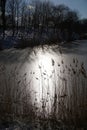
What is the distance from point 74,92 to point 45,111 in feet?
1.76

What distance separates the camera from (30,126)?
415 centimetres

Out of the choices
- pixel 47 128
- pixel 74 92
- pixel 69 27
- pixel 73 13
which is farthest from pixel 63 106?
pixel 73 13

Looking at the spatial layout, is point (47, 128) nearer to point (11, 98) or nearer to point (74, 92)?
point (74, 92)

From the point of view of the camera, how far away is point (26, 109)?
511cm

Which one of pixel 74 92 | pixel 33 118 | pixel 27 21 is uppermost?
pixel 27 21

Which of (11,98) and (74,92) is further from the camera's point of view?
(11,98)

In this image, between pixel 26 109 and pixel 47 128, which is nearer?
pixel 47 128

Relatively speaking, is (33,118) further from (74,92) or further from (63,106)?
(74,92)

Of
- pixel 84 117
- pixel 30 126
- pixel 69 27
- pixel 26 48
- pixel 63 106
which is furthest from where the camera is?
pixel 69 27

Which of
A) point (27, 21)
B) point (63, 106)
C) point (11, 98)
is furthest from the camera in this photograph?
point (27, 21)

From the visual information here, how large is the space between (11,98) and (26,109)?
50 cm

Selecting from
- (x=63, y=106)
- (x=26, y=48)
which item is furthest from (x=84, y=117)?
(x=26, y=48)

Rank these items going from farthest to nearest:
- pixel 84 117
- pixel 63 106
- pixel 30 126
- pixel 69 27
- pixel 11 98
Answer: pixel 69 27, pixel 11 98, pixel 63 106, pixel 84 117, pixel 30 126

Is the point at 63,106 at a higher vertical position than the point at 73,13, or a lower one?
lower
